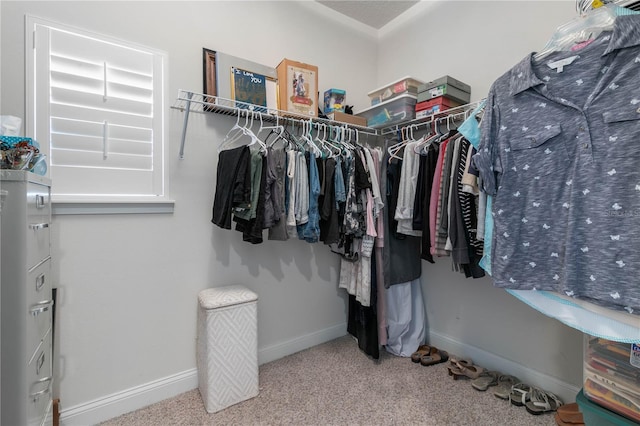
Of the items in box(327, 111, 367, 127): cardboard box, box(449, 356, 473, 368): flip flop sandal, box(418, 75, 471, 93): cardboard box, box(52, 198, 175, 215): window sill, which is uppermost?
box(418, 75, 471, 93): cardboard box

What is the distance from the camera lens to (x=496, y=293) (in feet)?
6.31

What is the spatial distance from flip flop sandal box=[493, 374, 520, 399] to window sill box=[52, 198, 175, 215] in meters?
2.14

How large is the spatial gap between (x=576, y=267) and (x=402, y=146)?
1246mm

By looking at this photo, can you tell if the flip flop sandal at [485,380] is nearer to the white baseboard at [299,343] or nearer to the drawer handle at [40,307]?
the white baseboard at [299,343]

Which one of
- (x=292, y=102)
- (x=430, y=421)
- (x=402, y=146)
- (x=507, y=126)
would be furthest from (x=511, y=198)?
(x=292, y=102)

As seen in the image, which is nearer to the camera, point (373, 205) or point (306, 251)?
point (373, 205)

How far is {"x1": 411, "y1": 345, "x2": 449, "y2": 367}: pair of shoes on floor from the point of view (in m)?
2.02

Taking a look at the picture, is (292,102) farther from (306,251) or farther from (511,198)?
(511,198)

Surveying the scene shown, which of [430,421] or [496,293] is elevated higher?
[496,293]

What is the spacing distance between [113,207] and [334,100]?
1.54m

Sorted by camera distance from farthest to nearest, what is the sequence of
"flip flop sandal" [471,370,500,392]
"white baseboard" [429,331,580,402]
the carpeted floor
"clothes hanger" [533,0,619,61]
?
"flip flop sandal" [471,370,500,392]
"white baseboard" [429,331,580,402]
the carpeted floor
"clothes hanger" [533,0,619,61]

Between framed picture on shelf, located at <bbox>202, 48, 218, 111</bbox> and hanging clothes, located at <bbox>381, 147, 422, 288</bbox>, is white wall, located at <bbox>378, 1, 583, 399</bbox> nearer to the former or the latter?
hanging clothes, located at <bbox>381, 147, 422, 288</bbox>

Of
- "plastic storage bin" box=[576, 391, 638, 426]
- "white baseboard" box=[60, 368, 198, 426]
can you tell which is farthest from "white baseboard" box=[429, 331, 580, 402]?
"white baseboard" box=[60, 368, 198, 426]

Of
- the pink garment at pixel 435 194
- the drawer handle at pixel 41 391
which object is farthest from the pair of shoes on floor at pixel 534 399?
the drawer handle at pixel 41 391
